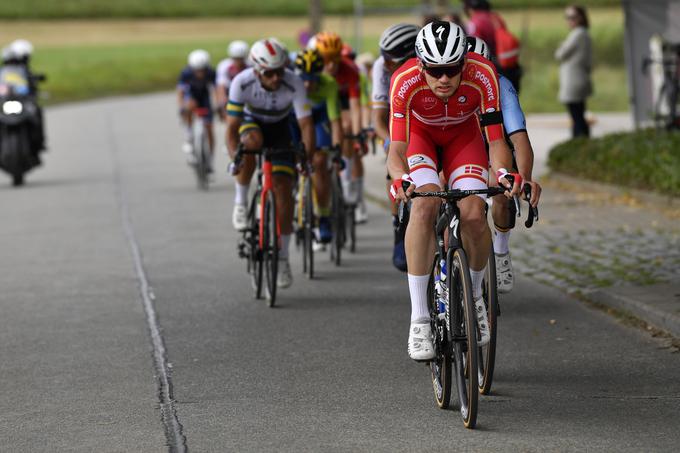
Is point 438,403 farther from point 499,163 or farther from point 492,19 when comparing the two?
point 492,19

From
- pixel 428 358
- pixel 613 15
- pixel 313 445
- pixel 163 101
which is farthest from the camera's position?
pixel 613 15

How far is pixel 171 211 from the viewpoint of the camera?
56.7 ft

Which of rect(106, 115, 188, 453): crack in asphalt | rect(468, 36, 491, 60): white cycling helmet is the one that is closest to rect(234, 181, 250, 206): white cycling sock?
rect(106, 115, 188, 453): crack in asphalt

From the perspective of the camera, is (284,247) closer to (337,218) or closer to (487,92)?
(337,218)

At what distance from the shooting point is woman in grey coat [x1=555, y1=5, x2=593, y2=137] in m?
21.0

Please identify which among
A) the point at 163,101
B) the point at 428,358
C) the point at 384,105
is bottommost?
the point at 163,101

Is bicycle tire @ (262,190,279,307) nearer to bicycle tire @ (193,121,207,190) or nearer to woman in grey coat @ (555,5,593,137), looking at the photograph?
bicycle tire @ (193,121,207,190)

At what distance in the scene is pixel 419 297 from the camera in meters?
7.09

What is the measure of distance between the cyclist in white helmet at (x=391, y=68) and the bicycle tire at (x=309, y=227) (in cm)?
135

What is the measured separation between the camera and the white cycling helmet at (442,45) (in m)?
7.01

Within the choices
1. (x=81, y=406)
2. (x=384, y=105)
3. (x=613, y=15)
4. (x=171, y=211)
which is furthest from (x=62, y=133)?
(x=613, y=15)

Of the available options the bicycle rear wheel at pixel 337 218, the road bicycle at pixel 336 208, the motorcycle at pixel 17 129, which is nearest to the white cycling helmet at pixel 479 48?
the road bicycle at pixel 336 208

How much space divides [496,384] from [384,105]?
134 inches

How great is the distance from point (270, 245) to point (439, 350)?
381 centimetres
